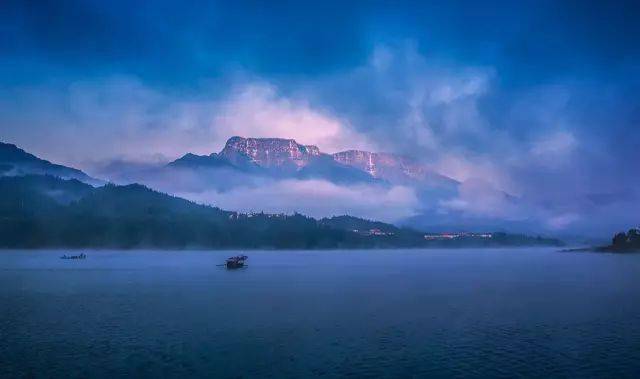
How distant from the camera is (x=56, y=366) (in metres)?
45.4

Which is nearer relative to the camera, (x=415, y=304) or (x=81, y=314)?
(x=81, y=314)

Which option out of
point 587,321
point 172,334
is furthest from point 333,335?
point 587,321

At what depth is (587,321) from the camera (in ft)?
225

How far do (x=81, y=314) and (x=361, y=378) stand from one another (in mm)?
50393

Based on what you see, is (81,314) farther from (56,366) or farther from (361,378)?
(361,378)

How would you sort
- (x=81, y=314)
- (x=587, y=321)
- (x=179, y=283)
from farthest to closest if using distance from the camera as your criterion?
1. (x=179, y=283)
2. (x=81, y=314)
3. (x=587, y=321)

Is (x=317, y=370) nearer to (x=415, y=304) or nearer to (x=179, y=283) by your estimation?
(x=415, y=304)

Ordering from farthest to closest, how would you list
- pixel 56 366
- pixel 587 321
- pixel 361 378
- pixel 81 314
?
pixel 81 314, pixel 587 321, pixel 56 366, pixel 361 378

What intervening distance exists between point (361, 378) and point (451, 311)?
40.3m

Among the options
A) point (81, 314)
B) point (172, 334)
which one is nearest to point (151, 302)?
point (81, 314)

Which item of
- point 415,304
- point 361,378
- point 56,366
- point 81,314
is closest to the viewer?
point 361,378

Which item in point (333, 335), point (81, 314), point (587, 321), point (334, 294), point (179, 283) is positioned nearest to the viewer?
point (333, 335)

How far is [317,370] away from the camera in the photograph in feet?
146

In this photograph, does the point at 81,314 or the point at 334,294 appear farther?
the point at 334,294
